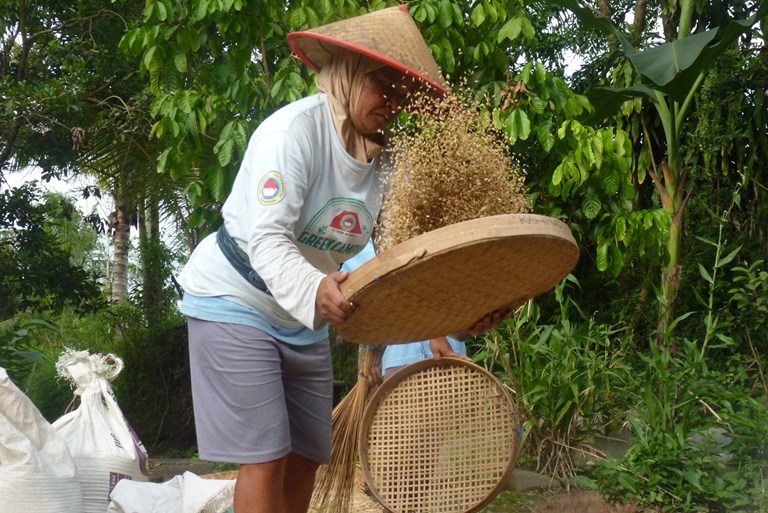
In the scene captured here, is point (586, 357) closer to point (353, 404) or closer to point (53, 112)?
point (353, 404)

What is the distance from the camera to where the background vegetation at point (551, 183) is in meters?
4.07

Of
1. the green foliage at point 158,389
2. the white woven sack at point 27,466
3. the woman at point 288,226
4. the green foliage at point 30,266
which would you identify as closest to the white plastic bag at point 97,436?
the white woven sack at point 27,466

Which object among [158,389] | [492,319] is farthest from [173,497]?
[158,389]

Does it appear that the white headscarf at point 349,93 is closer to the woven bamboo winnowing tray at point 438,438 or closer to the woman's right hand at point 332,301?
the woman's right hand at point 332,301

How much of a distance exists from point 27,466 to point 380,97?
163 centimetres

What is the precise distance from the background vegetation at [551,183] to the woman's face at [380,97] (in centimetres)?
27

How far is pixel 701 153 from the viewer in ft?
24.1

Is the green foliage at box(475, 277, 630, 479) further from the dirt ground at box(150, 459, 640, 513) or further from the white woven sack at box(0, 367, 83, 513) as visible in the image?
the white woven sack at box(0, 367, 83, 513)

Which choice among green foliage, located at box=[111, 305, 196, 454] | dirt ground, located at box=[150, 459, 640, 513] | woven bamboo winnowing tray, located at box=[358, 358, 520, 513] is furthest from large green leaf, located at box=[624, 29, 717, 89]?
green foliage, located at box=[111, 305, 196, 454]

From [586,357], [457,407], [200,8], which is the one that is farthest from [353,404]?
[200,8]

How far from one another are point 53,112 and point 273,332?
5.37 metres

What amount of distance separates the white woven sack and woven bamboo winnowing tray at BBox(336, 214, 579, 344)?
1345mm

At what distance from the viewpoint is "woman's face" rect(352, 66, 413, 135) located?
7.04 feet

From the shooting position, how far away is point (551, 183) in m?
Result: 4.65
